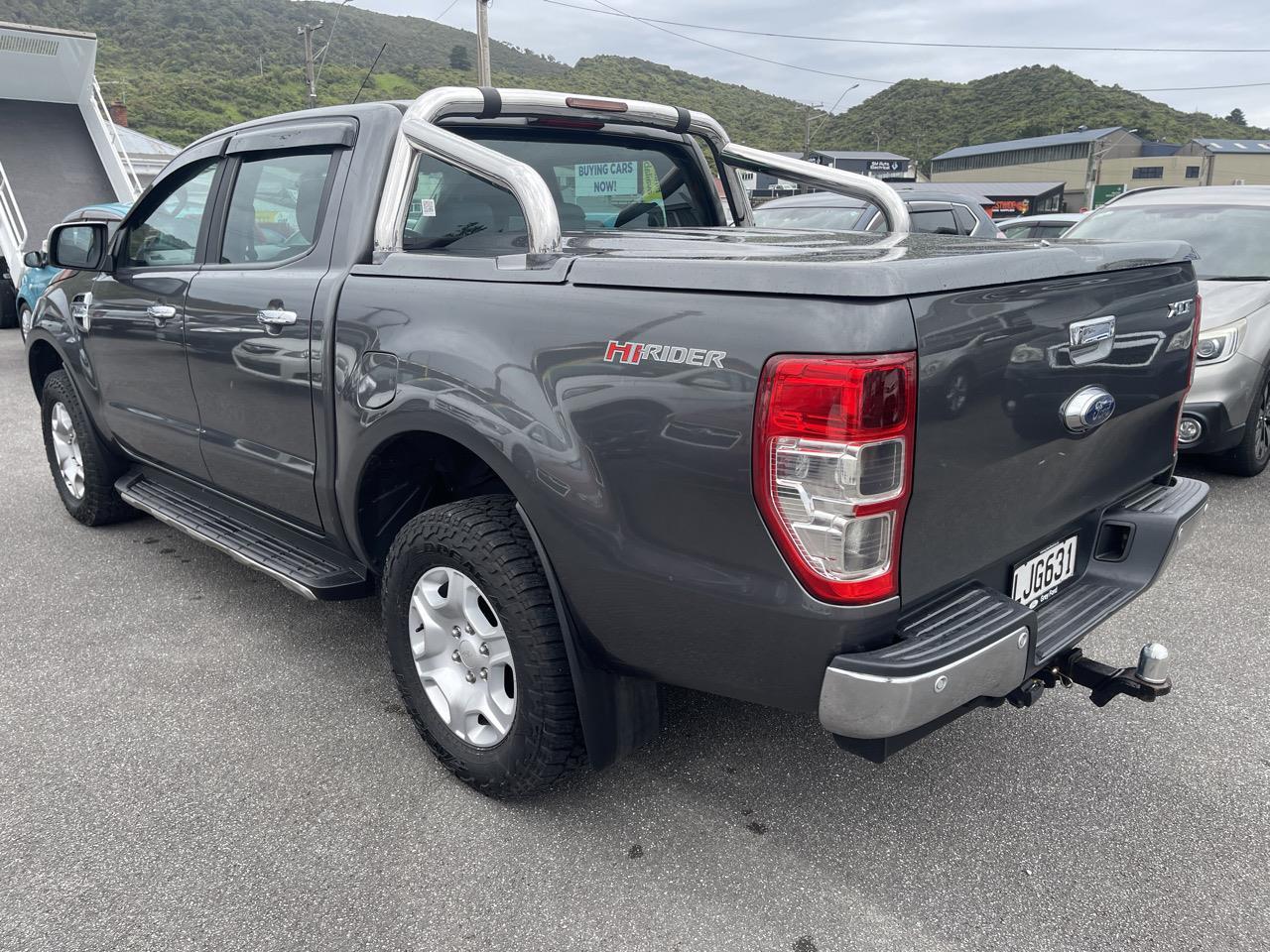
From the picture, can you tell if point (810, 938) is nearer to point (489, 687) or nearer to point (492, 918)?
point (492, 918)

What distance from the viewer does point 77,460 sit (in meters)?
4.75

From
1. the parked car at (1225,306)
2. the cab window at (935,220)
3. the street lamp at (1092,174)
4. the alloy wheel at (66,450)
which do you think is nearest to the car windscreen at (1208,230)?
the parked car at (1225,306)

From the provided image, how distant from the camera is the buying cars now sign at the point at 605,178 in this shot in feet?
11.4

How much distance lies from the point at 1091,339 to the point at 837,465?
2.79 feet

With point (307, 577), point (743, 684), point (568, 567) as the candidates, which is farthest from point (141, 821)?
point (743, 684)

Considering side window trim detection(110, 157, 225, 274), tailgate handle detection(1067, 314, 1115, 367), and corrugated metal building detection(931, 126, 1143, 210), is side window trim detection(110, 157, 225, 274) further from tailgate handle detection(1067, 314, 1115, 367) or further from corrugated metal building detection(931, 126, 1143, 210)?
corrugated metal building detection(931, 126, 1143, 210)

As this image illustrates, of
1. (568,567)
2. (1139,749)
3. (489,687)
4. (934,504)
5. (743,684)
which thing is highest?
(934,504)

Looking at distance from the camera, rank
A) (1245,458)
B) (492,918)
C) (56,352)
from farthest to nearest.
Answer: (1245,458) < (56,352) < (492,918)

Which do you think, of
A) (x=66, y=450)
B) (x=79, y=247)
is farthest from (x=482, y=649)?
(x=66, y=450)

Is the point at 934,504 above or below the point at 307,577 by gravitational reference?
above

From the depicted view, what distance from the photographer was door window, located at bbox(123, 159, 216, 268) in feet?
11.8

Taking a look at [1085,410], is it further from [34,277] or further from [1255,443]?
[34,277]

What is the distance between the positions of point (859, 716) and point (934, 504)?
0.45 m

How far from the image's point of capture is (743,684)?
6.61 ft
